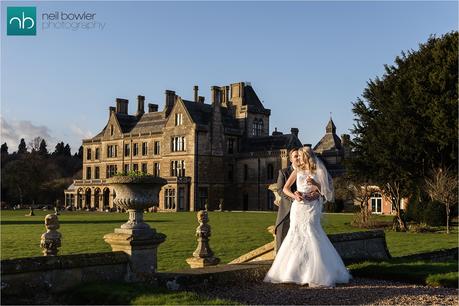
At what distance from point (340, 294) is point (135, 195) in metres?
3.20

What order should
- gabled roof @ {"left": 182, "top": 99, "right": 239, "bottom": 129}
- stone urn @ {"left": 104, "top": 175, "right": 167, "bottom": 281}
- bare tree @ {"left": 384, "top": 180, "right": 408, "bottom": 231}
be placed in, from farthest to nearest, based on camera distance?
gabled roof @ {"left": 182, "top": 99, "right": 239, "bottom": 129} → bare tree @ {"left": 384, "top": 180, "right": 408, "bottom": 231} → stone urn @ {"left": 104, "top": 175, "right": 167, "bottom": 281}

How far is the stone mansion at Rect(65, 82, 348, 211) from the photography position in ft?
179

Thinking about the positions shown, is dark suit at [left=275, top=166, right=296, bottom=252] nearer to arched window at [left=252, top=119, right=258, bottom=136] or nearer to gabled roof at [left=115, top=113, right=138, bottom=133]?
arched window at [left=252, top=119, right=258, bottom=136]

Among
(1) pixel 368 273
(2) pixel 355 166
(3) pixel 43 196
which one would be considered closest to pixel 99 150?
(3) pixel 43 196

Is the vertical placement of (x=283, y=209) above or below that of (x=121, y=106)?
below

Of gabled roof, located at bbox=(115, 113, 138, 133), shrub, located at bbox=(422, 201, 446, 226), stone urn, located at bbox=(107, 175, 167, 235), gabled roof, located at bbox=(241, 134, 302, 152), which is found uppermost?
gabled roof, located at bbox=(115, 113, 138, 133)

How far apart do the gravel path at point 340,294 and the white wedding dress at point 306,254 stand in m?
0.14

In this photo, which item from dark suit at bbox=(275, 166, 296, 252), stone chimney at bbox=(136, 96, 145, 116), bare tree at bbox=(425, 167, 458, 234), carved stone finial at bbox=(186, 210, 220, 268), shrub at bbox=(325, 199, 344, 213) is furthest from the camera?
stone chimney at bbox=(136, 96, 145, 116)

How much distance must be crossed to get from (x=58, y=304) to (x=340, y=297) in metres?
3.64

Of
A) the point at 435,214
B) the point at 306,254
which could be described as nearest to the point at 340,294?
the point at 306,254

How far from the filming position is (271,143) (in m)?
56.7

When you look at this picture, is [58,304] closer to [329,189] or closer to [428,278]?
[329,189]

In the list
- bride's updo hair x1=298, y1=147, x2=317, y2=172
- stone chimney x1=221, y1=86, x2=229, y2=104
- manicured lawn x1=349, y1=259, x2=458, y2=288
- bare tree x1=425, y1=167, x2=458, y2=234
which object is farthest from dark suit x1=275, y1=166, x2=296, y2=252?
stone chimney x1=221, y1=86, x2=229, y2=104

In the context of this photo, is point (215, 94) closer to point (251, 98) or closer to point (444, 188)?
point (251, 98)
